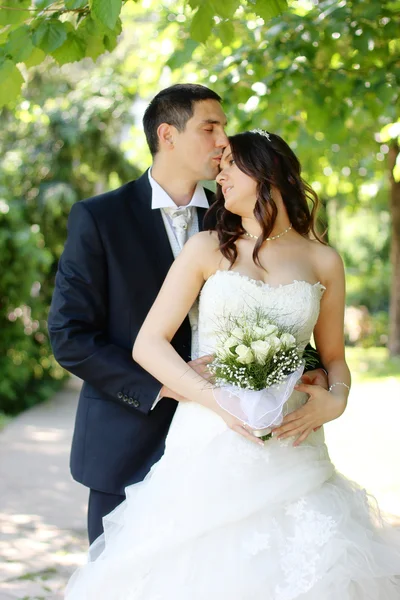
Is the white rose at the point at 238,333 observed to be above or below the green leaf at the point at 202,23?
below

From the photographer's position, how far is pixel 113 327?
340 cm

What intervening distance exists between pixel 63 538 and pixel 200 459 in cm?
302

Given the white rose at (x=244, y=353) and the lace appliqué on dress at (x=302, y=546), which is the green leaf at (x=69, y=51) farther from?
the lace appliqué on dress at (x=302, y=546)

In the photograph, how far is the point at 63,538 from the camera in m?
5.66

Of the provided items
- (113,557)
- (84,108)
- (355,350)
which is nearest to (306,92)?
(113,557)

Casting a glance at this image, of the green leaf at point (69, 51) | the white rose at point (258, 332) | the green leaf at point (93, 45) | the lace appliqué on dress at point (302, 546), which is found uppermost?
the green leaf at point (69, 51)

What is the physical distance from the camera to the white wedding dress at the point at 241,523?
2723 mm

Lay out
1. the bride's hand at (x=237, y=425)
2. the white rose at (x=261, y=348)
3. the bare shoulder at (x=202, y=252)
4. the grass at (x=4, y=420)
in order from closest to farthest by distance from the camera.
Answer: the white rose at (x=261, y=348) → the bride's hand at (x=237, y=425) → the bare shoulder at (x=202, y=252) → the grass at (x=4, y=420)

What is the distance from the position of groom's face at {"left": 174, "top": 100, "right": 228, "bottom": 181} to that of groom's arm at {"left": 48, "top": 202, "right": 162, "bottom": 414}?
0.51 metres

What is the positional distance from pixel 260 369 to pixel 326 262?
806 mm

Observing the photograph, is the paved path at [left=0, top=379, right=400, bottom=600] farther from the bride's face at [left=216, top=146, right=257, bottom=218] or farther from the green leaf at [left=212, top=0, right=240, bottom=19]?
the green leaf at [left=212, top=0, right=240, bottom=19]

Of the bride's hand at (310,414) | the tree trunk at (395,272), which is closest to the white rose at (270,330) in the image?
the bride's hand at (310,414)

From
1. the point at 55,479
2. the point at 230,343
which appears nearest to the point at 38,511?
the point at 55,479

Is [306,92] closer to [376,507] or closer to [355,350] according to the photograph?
[376,507]
